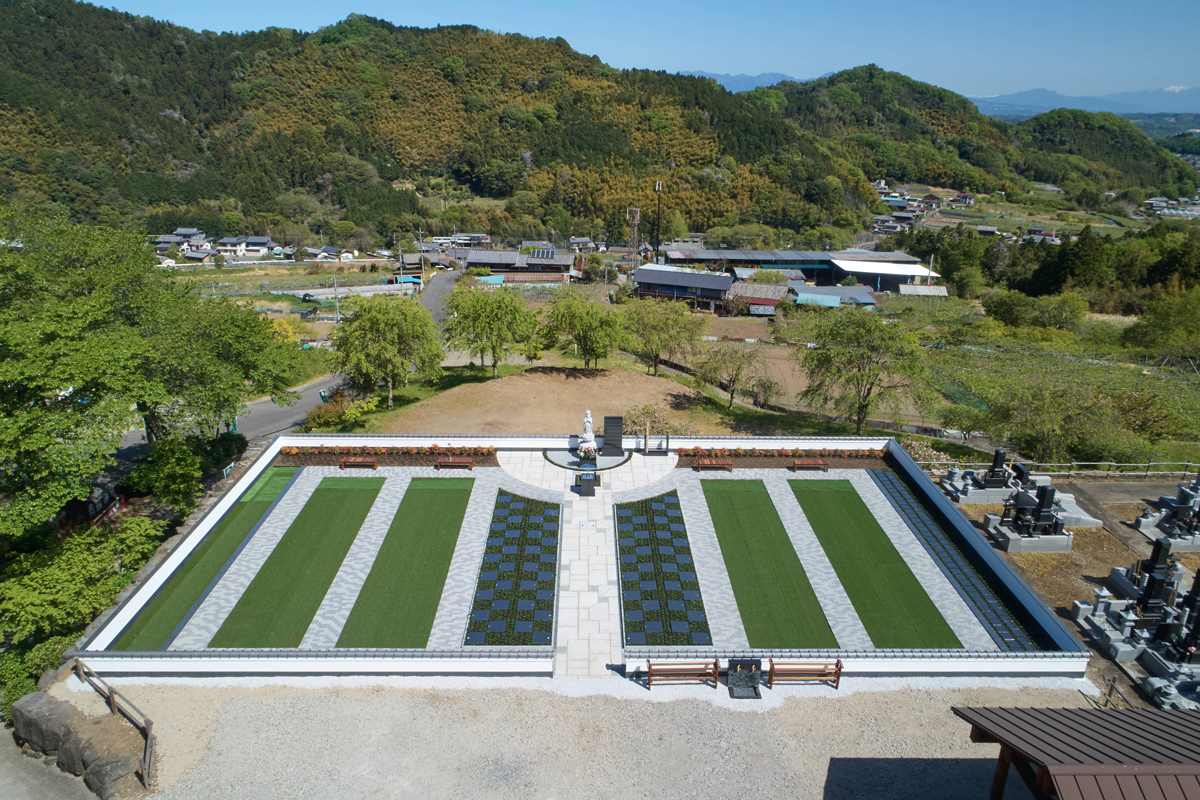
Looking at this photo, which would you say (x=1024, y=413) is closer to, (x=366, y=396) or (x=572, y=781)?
(x=572, y=781)

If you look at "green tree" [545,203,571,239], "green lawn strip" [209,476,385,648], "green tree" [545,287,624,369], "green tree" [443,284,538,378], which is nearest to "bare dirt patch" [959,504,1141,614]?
"green lawn strip" [209,476,385,648]

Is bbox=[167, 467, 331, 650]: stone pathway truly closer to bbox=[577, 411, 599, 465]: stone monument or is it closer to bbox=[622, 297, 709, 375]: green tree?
bbox=[577, 411, 599, 465]: stone monument

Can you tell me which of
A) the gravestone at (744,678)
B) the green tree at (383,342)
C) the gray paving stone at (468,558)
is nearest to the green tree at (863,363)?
the gray paving stone at (468,558)

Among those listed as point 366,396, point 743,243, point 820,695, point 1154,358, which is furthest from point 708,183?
point 820,695

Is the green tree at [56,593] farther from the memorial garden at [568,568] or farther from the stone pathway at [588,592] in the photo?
the stone pathway at [588,592]

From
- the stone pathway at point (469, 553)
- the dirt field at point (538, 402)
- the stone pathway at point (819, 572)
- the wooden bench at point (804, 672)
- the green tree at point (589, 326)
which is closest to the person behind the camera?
the wooden bench at point (804, 672)

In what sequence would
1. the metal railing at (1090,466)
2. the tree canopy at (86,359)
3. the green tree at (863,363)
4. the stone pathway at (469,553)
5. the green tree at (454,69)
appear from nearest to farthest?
the stone pathway at (469,553) → the tree canopy at (86,359) → the metal railing at (1090,466) → the green tree at (863,363) → the green tree at (454,69)
